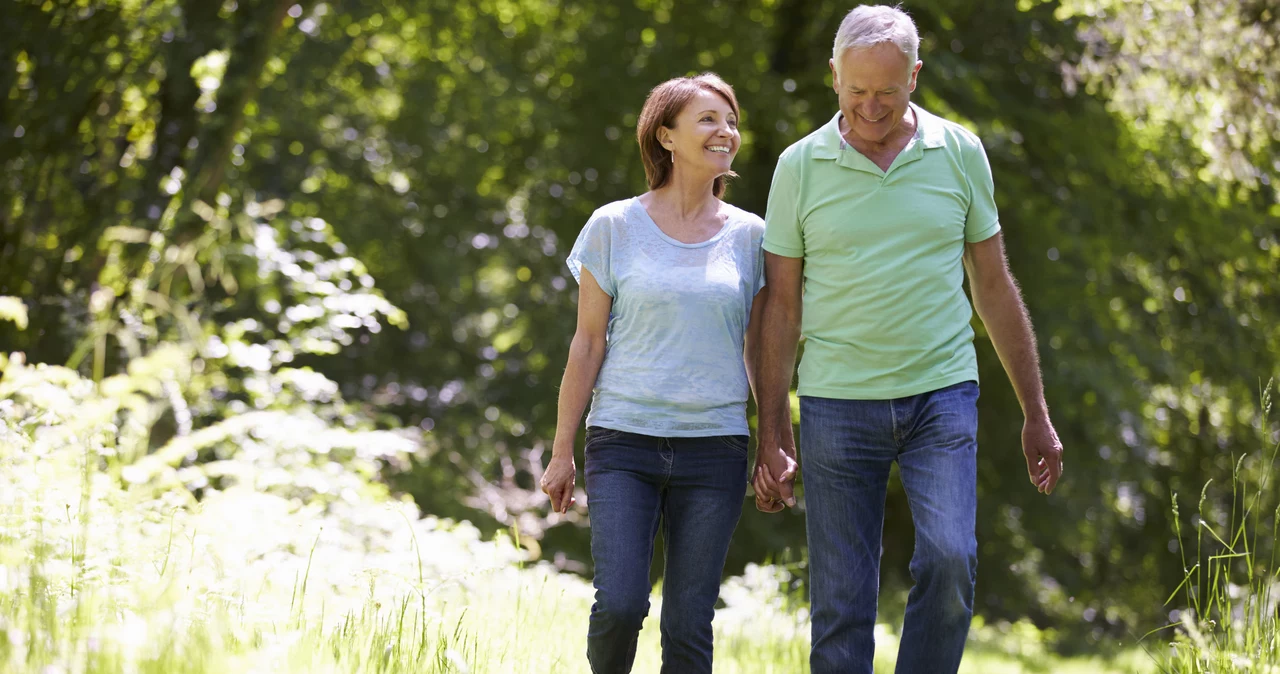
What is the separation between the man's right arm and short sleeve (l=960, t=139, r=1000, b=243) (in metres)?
0.46

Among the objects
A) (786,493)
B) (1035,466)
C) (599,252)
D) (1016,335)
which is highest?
(599,252)

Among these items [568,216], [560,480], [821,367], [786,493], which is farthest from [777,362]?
[568,216]

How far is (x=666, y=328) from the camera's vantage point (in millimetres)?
3230

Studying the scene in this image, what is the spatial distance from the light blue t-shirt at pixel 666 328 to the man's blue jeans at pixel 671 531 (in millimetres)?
60

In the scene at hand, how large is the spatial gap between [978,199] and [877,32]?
1.76 feet

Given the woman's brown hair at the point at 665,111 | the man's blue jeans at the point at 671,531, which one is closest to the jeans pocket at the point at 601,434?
the man's blue jeans at the point at 671,531

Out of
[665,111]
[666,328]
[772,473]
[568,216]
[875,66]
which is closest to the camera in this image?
[875,66]

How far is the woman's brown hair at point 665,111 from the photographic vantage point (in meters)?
3.41

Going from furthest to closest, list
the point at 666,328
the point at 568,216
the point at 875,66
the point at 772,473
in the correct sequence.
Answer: the point at 568,216, the point at 772,473, the point at 666,328, the point at 875,66

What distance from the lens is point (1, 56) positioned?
18.8 ft

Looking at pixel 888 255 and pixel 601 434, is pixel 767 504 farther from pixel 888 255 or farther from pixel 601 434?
pixel 888 255

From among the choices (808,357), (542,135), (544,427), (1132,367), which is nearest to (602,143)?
(542,135)

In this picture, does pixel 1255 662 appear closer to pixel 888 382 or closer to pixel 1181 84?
pixel 888 382

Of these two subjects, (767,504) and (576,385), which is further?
(767,504)
